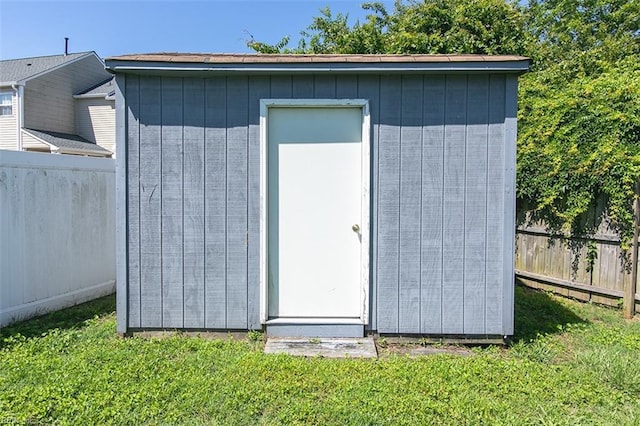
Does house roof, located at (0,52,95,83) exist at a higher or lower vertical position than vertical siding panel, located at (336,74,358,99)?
higher

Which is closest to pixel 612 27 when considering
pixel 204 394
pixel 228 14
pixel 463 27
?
pixel 463 27

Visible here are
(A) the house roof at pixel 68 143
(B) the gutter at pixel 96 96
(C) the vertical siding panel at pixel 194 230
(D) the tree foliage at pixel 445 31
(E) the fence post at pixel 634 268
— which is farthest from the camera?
(B) the gutter at pixel 96 96

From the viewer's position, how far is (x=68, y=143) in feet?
45.3

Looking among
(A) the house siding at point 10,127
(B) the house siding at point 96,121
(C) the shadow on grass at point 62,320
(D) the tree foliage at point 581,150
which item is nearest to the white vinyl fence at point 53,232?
(C) the shadow on grass at point 62,320

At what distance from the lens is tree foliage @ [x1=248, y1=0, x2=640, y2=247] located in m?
4.69

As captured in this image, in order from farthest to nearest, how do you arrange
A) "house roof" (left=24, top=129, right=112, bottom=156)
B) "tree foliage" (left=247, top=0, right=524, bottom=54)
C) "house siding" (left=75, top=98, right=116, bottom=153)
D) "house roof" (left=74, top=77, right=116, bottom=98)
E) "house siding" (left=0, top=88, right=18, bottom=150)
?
"house siding" (left=75, top=98, right=116, bottom=153)
"house roof" (left=74, top=77, right=116, bottom=98)
"house siding" (left=0, top=88, right=18, bottom=150)
"house roof" (left=24, top=129, right=112, bottom=156)
"tree foliage" (left=247, top=0, right=524, bottom=54)

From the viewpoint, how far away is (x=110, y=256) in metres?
5.31

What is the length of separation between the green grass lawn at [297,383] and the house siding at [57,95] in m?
13.4

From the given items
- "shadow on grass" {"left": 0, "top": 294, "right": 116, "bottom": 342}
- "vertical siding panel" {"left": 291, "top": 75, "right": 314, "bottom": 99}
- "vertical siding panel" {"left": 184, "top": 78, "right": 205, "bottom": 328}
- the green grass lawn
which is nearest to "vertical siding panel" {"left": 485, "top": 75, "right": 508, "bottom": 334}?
the green grass lawn

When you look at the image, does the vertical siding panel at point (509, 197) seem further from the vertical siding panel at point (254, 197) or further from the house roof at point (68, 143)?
the house roof at point (68, 143)

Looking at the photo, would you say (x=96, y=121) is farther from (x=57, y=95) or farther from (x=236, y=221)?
(x=236, y=221)

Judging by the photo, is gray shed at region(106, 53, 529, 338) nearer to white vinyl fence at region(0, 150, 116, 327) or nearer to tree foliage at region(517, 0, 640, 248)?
white vinyl fence at region(0, 150, 116, 327)

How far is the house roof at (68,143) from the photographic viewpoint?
13323 millimetres

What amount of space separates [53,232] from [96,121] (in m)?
12.6
